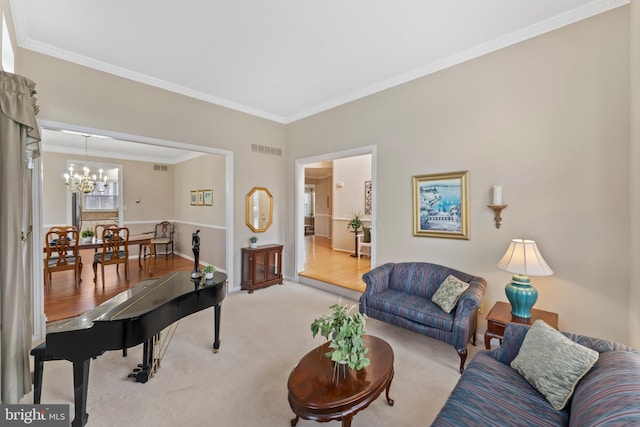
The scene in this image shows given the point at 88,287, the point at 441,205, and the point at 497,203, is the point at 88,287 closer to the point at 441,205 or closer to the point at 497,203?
the point at 441,205

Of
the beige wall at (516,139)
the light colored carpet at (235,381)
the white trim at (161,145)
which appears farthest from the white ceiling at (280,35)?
the light colored carpet at (235,381)

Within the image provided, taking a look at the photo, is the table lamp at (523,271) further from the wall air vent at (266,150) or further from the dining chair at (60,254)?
the dining chair at (60,254)

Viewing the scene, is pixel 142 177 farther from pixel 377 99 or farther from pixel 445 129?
pixel 445 129

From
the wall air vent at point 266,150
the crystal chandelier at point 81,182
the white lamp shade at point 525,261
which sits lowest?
the white lamp shade at point 525,261

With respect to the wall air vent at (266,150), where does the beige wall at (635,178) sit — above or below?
below

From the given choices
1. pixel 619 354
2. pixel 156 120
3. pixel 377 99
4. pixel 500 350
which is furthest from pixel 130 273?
pixel 619 354

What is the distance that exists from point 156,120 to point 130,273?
368cm

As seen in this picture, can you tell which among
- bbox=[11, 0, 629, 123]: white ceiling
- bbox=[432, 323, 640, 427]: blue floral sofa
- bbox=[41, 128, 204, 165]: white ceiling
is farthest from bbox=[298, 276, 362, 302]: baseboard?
bbox=[41, 128, 204, 165]: white ceiling

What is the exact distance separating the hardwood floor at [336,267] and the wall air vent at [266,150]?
2.54 meters

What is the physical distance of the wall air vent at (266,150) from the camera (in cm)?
508

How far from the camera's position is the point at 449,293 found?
9.12 ft

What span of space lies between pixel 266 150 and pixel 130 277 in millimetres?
3845

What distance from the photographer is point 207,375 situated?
2.39m

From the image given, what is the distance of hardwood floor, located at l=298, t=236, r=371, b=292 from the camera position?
4727 mm
